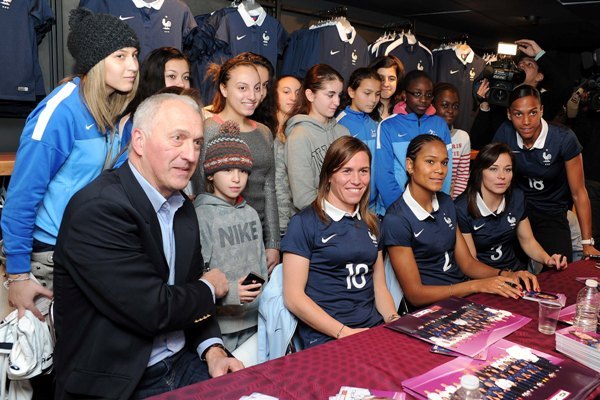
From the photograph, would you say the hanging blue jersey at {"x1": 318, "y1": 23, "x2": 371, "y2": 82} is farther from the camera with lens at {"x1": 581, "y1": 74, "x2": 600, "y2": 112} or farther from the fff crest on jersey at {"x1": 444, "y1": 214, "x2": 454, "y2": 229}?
the fff crest on jersey at {"x1": 444, "y1": 214, "x2": 454, "y2": 229}

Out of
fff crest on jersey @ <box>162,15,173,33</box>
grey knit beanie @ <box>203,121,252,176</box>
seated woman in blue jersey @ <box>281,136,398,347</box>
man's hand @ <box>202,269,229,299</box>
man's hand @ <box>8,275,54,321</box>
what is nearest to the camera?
man's hand @ <box>202,269,229,299</box>

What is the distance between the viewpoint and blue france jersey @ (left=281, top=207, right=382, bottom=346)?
1.99 meters

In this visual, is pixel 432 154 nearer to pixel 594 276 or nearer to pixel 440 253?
pixel 440 253

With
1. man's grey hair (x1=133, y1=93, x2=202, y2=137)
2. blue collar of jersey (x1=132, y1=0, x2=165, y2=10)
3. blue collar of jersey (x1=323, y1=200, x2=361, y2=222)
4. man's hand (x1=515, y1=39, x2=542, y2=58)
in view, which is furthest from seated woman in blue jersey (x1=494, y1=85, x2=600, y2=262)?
blue collar of jersey (x1=132, y1=0, x2=165, y2=10)

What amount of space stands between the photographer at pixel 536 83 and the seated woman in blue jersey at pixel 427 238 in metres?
1.53

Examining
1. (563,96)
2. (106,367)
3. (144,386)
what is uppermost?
(563,96)

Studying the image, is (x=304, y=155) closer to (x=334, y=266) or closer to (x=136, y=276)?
(x=334, y=266)

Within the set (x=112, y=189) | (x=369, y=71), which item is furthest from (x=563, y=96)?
(x=112, y=189)

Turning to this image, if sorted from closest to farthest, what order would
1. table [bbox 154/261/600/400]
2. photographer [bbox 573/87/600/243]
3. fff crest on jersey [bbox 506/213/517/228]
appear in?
table [bbox 154/261/600/400] → fff crest on jersey [bbox 506/213/517/228] → photographer [bbox 573/87/600/243]

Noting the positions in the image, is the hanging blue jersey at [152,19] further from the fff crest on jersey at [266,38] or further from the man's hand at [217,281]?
the man's hand at [217,281]

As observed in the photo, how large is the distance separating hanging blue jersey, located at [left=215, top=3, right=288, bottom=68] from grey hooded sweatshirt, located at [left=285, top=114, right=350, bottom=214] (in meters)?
1.46

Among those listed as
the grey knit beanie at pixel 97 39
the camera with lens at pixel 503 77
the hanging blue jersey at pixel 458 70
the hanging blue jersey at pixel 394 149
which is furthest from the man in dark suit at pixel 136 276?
the hanging blue jersey at pixel 458 70

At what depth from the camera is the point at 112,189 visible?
1.41 metres

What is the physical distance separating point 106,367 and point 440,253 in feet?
5.08
